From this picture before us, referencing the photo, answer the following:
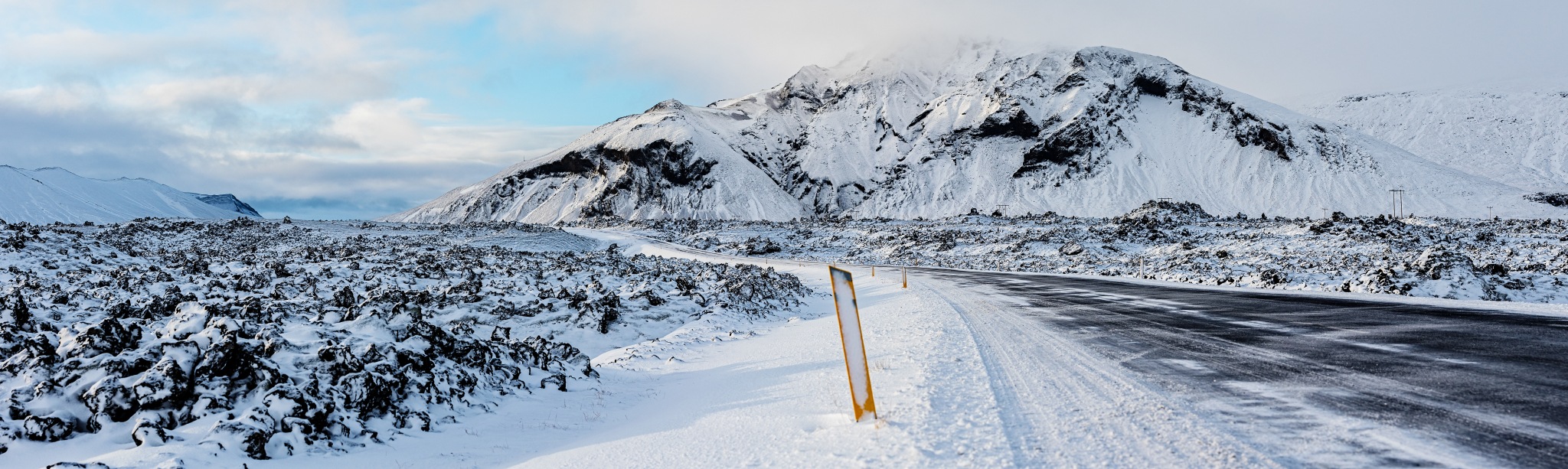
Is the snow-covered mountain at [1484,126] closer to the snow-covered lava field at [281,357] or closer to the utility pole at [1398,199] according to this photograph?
the utility pole at [1398,199]

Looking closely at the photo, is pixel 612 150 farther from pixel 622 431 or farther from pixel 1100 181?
pixel 622 431

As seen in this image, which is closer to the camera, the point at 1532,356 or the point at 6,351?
the point at 1532,356

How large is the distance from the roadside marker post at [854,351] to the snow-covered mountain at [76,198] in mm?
121687

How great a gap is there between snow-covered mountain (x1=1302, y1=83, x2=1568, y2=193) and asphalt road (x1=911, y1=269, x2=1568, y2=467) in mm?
138296

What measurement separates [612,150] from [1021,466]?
158996mm

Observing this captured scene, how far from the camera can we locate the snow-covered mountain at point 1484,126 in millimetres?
113312

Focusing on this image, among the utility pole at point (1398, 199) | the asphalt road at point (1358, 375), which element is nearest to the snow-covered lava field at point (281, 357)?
the asphalt road at point (1358, 375)

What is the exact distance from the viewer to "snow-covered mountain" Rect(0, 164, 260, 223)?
98812 millimetres

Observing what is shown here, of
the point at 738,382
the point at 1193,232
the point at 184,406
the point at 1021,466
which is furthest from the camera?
the point at 1193,232

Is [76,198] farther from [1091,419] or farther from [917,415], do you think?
[1091,419]

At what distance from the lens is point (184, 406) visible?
17.6 feet

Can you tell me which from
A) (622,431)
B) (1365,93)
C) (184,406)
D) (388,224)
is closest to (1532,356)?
(622,431)

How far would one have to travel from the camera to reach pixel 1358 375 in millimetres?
5719

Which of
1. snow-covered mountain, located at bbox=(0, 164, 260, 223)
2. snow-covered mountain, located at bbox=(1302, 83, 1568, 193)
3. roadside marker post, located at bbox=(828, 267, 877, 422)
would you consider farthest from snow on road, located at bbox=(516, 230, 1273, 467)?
snow-covered mountain, located at bbox=(1302, 83, 1568, 193)
